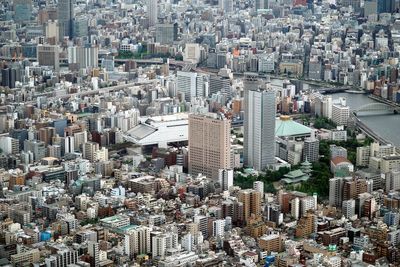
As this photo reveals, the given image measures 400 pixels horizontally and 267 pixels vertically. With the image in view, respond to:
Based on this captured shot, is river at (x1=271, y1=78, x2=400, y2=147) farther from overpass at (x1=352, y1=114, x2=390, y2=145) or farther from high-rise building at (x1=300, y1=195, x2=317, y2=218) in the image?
high-rise building at (x1=300, y1=195, x2=317, y2=218)

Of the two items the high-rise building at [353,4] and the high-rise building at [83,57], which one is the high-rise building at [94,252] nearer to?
the high-rise building at [83,57]

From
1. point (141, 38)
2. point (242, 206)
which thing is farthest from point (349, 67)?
point (242, 206)

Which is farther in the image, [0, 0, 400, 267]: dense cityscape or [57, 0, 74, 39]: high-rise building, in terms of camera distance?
[57, 0, 74, 39]: high-rise building

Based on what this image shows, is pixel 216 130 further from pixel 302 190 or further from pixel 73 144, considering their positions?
pixel 73 144

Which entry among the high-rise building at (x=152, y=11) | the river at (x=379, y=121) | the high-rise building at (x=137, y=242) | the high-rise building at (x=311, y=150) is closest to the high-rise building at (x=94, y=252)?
the high-rise building at (x=137, y=242)

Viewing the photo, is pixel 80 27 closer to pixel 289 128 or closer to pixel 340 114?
pixel 340 114

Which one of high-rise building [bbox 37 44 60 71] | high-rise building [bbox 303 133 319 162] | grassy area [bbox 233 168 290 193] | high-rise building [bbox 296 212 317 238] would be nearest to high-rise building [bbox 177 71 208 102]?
high-rise building [bbox 37 44 60 71]
